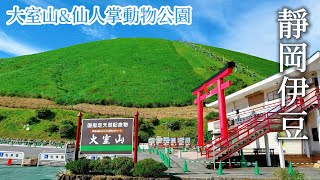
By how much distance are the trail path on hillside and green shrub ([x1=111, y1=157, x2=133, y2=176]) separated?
159ft

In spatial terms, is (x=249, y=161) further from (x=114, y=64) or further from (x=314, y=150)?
(x=114, y=64)

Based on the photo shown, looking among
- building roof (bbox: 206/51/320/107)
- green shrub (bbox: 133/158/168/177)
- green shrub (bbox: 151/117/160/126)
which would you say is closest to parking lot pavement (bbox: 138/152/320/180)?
green shrub (bbox: 133/158/168/177)

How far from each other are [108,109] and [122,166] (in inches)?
2140

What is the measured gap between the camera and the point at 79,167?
42.3ft

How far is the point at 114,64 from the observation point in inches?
3853

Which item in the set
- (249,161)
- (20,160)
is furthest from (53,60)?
(249,161)

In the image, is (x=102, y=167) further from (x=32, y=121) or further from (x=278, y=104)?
(x=32, y=121)

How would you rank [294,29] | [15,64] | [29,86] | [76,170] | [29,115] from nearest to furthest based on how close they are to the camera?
[76,170] → [294,29] → [29,115] → [29,86] → [15,64]

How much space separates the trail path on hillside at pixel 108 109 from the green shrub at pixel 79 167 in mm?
48688

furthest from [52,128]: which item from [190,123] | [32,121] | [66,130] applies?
[190,123]

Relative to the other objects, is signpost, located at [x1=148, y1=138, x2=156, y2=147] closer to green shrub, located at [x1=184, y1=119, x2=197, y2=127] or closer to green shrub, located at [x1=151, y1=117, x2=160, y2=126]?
green shrub, located at [x1=151, y1=117, x2=160, y2=126]

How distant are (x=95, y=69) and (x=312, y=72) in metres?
82.6

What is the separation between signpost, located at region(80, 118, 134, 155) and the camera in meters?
13.5

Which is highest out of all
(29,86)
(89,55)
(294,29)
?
(89,55)
